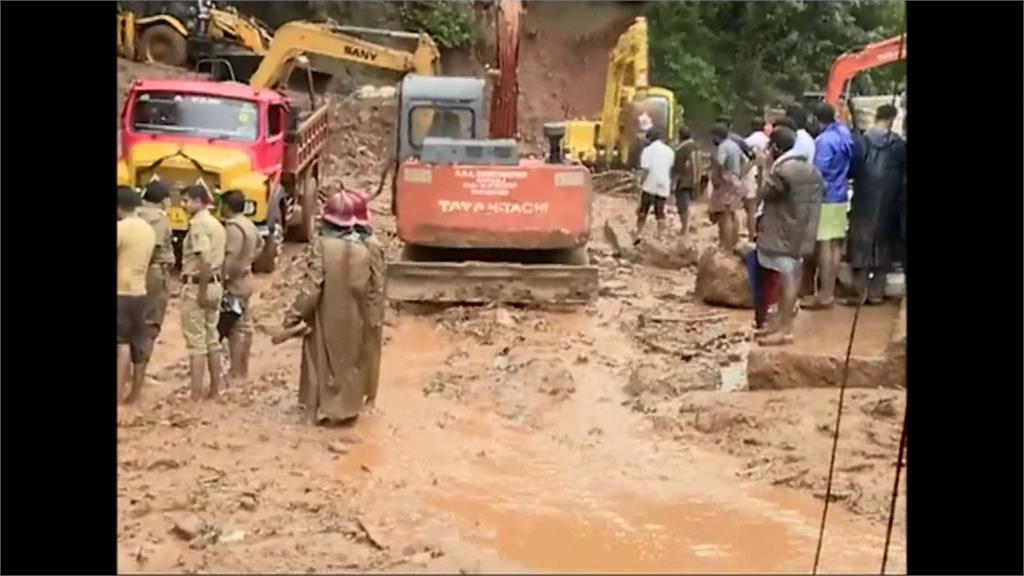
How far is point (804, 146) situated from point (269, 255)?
5.11 meters

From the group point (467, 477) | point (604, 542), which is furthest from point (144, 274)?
point (604, 542)

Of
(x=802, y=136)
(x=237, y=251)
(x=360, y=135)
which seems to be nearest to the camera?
(x=237, y=251)

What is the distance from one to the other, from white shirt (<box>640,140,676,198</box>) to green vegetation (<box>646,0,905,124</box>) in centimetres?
702

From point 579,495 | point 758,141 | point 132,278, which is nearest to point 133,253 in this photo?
point 132,278

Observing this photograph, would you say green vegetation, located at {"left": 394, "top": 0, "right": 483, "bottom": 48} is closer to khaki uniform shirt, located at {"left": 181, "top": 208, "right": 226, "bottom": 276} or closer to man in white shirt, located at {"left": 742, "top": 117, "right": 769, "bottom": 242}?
man in white shirt, located at {"left": 742, "top": 117, "right": 769, "bottom": 242}

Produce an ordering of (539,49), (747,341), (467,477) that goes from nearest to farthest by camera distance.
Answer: (467,477)
(747,341)
(539,49)

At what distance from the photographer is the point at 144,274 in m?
7.50

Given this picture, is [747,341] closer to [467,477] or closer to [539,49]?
[467,477]

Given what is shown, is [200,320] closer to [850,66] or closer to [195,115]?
[195,115]

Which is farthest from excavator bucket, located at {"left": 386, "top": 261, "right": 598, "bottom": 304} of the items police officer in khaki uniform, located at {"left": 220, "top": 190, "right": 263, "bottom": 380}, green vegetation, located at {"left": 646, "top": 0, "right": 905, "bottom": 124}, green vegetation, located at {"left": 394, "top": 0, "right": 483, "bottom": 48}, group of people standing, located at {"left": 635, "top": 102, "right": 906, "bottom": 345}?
green vegetation, located at {"left": 394, "top": 0, "right": 483, "bottom": 48}

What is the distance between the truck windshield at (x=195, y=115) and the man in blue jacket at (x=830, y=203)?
507 centimetres

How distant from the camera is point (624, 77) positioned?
1855 centimetres
